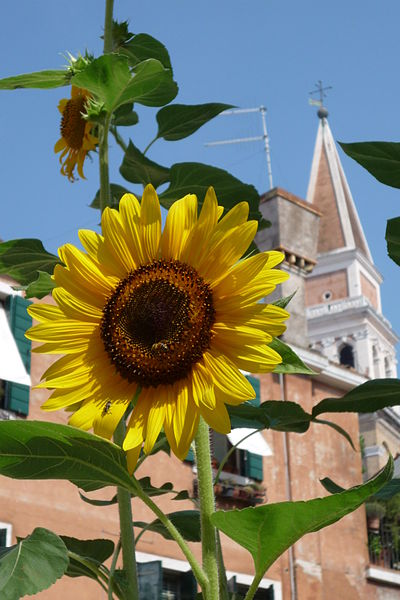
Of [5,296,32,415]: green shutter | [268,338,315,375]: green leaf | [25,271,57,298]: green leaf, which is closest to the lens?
[268,338,315,375]: green leaf

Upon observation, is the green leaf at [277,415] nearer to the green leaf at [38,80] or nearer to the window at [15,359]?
the green leaf at [38,80]

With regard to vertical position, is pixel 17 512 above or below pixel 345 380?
below

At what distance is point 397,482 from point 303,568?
14.7 meters

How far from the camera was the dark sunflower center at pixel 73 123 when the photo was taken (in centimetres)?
153

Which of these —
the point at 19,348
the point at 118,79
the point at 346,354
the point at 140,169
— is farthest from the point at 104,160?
the point at 346,354

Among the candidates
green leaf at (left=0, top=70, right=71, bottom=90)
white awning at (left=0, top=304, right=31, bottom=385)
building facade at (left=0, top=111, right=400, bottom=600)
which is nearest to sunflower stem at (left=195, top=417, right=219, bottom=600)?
green leaf at (left=0, top=70, right=71, bottom=90)

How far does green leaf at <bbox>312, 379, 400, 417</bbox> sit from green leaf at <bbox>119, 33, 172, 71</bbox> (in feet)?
2.01

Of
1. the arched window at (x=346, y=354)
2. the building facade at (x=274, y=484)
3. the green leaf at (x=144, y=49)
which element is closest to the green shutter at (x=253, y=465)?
the building facade at (x=274, y=484)

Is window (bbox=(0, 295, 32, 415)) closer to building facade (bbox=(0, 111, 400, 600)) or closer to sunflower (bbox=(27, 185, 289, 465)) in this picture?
building facade (bbox=(0, 111, 400, 600))

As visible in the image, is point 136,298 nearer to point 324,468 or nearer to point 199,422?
point 199,422

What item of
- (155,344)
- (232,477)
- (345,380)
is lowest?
(155,344)

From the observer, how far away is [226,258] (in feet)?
3.53

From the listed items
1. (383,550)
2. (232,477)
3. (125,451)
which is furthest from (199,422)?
(383,550)

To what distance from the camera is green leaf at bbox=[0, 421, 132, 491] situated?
100cm
